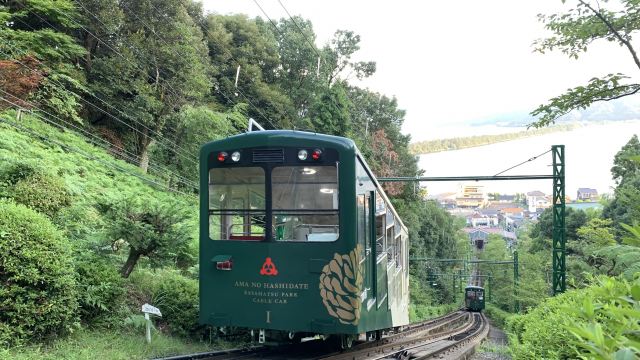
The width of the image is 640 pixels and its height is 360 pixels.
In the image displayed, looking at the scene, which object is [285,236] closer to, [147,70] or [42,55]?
[42,55]

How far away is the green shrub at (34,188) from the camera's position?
8.51m

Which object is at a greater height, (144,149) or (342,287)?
(144,149)

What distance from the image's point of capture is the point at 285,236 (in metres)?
6.64

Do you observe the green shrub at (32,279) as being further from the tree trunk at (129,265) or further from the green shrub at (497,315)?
the green shrub at (497,315)

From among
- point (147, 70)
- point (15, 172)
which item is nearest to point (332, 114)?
point (147, 70)

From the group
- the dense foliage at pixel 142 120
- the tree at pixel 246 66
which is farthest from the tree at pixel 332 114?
the tree at pixel 246 66

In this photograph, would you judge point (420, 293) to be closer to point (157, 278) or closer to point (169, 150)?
point (169, 150)

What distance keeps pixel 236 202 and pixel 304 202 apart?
1.07m

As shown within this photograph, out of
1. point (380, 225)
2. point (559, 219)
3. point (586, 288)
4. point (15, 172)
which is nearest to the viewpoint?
point (586, 288)

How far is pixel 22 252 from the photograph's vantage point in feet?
20.4

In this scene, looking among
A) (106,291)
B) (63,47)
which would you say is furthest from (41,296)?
(63,47)

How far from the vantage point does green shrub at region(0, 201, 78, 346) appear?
604 cm

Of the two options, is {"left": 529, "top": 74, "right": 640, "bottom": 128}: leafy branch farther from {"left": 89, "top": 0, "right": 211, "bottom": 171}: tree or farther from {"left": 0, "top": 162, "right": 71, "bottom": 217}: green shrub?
{"left": 89, "top": 0, "right": 211, "bottom": 171}: tree

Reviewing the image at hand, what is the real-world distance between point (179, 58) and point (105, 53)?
13.0 ft
